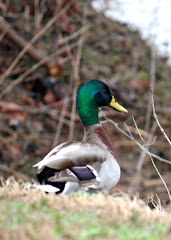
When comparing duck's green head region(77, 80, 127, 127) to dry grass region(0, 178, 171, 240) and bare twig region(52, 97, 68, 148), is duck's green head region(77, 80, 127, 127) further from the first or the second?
bare twig region(52, 97, 68, 148)

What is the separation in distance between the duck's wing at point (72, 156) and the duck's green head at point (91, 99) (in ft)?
1.91

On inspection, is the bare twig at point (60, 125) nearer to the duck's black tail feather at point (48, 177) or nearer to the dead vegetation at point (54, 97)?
the dead vegetation at point (54, 97)

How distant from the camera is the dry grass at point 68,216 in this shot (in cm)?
194

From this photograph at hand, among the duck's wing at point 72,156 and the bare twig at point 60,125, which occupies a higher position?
the bare twig at point 60,125

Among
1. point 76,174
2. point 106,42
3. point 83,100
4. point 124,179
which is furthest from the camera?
point 106,42

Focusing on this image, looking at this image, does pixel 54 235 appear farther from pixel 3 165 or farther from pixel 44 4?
pixel 44 4

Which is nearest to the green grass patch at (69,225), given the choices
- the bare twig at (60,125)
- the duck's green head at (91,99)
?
the duck's green head at (91,99)

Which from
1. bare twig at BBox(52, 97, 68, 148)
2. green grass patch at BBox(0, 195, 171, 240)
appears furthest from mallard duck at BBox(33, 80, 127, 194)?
bare twig at BBox(52, 97, 68, 148)

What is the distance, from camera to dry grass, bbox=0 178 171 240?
76.5 inches

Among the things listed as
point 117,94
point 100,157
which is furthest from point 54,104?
point 100,157

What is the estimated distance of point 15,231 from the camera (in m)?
1.90

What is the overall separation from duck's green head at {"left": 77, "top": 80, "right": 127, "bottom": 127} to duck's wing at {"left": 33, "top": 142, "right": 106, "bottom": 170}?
1.91 feet

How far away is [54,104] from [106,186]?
4044 millimetres

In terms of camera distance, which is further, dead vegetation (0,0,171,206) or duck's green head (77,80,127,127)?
dead vegetation (0,0,171,206)
